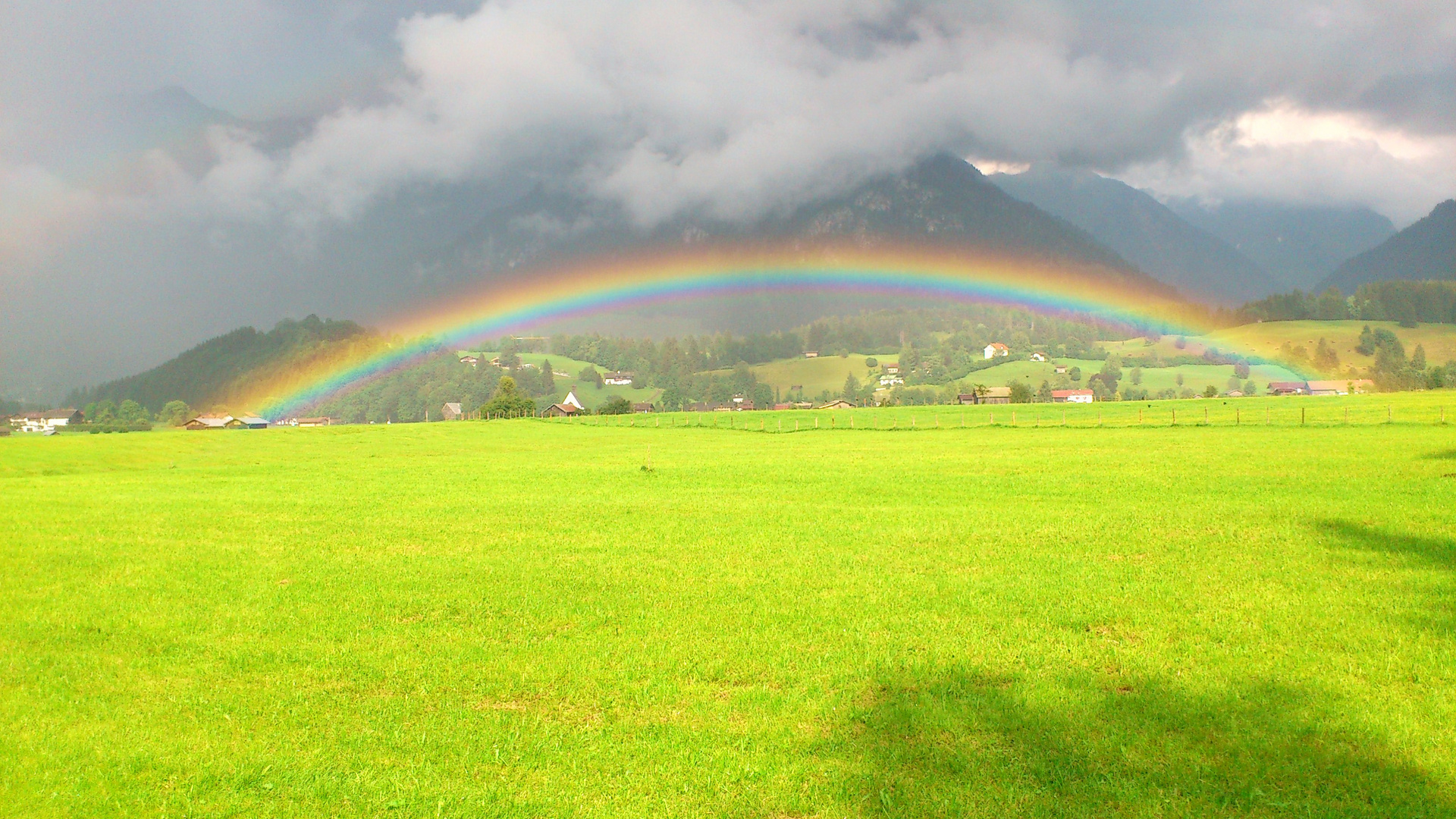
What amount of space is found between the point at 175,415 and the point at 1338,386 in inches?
9294

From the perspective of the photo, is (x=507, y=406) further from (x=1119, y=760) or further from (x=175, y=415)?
(x=1119, y=760)

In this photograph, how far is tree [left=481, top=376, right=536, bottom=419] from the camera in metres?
155

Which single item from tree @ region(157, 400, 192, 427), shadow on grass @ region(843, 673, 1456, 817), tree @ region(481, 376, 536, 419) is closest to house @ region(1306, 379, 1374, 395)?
tree @ region(481, 376, 536, 419)

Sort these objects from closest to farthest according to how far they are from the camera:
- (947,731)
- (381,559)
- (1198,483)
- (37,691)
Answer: (947,731)
(37,691)
(381,559)
(1198,483)

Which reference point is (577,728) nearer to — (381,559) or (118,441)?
(381,559)

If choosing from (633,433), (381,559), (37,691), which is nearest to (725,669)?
(37,691)

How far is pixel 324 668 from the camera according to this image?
34.1 ft

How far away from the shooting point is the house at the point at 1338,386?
540 feet

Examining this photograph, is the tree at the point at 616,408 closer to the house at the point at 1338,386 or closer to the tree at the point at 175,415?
the tree at the point at 175,415

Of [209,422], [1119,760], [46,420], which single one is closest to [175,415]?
[46,420]

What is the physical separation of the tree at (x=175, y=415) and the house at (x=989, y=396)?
15382cm

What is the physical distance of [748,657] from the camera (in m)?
10.4

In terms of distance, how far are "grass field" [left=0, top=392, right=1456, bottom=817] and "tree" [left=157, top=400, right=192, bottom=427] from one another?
162593 mm

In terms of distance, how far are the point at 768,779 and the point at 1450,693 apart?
6.98 metres
